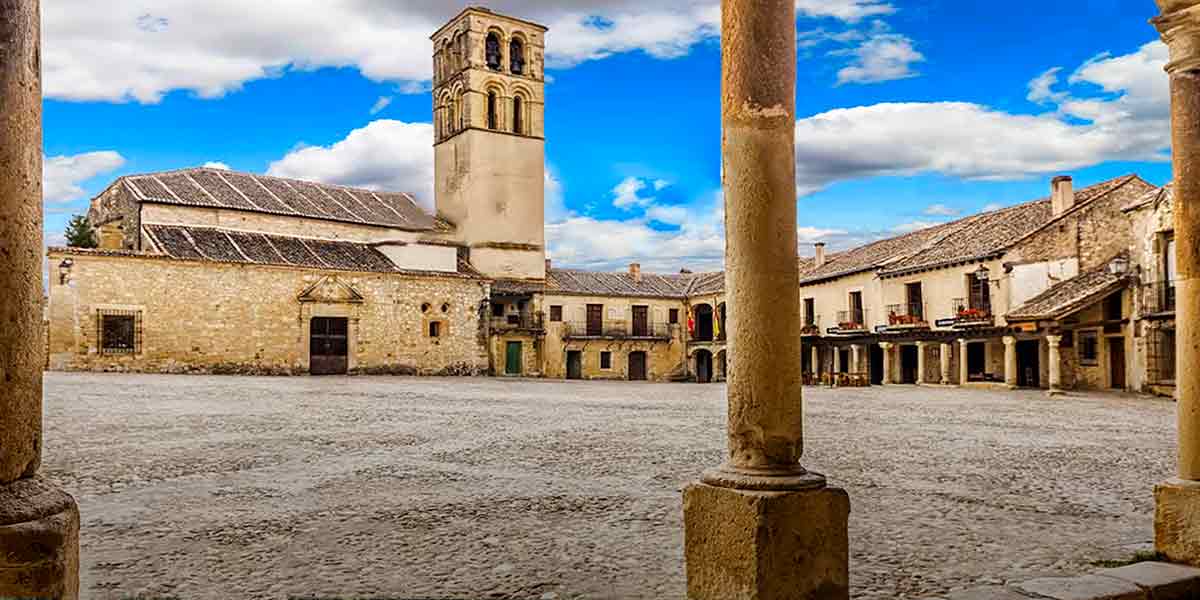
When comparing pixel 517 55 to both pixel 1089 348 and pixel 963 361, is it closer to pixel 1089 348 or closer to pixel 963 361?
pixel 963 361

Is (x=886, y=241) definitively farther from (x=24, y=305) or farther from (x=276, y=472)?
(x=24, y=305)

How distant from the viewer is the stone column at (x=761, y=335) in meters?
3.34

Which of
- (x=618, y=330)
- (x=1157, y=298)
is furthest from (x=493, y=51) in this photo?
(x=1157, y=298)

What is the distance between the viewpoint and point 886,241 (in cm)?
3444

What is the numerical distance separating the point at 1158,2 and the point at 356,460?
654 centimetres

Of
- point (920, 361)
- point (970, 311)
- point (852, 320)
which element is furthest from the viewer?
point (852, 320)

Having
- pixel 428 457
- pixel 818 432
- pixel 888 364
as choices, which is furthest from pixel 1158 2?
pixel 888 364

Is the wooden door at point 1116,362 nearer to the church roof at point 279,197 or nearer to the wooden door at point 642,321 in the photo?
the wooden door at point 642,321

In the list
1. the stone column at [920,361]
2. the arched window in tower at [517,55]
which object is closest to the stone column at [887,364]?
the stone column at [920,361]

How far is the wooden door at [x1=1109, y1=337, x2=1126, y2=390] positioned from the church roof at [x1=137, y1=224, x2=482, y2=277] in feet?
67.3

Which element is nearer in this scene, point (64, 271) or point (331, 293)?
point (64, 271)

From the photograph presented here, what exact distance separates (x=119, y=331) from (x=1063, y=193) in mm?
27413

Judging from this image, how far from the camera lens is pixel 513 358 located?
34.8 metres

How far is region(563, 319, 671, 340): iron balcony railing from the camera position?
37.7 metres
